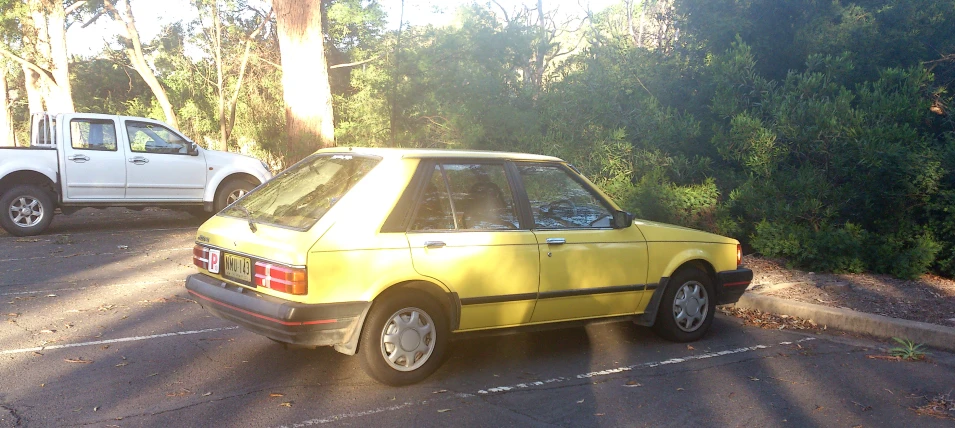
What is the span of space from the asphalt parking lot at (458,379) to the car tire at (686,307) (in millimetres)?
139

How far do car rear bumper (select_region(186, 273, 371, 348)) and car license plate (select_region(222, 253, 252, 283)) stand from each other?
0.08m

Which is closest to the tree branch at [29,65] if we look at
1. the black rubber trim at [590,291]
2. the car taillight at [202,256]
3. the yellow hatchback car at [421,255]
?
the car taillight at [202,256]

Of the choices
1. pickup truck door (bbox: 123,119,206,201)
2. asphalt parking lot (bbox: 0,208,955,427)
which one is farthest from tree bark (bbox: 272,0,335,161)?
asphalt parking lot (bbox: 0,208,955,427)

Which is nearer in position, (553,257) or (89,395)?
(89,395)

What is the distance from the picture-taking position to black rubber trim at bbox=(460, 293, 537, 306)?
535 centimetres

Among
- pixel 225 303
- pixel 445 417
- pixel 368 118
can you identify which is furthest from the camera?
pixel 368 118

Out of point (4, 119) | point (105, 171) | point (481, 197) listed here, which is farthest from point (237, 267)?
point (4, 119)

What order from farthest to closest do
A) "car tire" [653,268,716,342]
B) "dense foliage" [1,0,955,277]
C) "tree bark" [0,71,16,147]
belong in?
"tree bark" [0,71,16,147] → "dense foliage" [1,0,955,277] → "car tire" [653,268,716,342]

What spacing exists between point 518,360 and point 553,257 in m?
0.87

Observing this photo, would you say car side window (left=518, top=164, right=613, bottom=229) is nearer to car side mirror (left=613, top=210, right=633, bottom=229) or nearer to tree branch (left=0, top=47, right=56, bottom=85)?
car side mirror (left=613, top=210, right=633, bottom=229)

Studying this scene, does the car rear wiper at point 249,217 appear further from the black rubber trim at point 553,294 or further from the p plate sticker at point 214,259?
the black rubber trim at point 553,294

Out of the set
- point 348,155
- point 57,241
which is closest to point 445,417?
point 348,155

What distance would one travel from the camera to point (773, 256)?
34.4 feet

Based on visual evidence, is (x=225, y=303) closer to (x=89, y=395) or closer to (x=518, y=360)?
(x=89, y=395)
